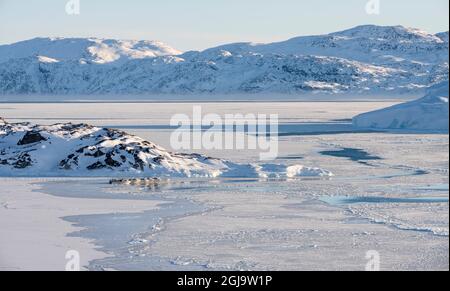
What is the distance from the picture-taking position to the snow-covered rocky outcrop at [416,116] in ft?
115

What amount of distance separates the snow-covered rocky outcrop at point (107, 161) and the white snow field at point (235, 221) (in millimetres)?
236

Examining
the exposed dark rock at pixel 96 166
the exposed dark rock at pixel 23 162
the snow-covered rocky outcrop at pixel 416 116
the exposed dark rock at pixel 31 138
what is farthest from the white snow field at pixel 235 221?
the snow-covered rocky outcrop at pixel 416 116

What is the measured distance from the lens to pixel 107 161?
1733cm

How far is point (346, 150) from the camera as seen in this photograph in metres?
23.4

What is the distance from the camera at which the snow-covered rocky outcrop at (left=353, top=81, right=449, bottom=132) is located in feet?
115

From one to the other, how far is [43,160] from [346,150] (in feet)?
31.5

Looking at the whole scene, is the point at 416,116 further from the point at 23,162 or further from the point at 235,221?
the point at 235,221

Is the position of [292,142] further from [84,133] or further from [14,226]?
[14,226]

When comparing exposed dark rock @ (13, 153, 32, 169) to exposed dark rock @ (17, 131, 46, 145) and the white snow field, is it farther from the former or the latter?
exposed dark rock @ (17, 131, 46, 145)

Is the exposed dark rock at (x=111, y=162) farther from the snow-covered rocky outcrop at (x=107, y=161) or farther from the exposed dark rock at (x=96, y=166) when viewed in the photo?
the exposed dark rock at (x=96, y=166)

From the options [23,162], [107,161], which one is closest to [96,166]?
[107,161]

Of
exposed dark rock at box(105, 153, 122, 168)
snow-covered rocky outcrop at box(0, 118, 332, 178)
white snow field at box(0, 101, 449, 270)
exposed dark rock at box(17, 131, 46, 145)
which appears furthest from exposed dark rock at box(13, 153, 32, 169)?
exposed dark rock at box(105, 153, 122, 168)

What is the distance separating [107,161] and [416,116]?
875 inches
